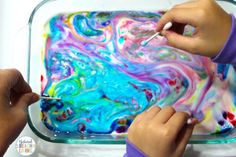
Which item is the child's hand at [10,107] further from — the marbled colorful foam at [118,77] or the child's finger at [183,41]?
the child's finger at [183,41]

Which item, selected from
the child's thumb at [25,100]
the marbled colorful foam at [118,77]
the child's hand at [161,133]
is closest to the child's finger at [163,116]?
the child's hand at [161,133]

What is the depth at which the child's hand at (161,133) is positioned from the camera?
72 centimetres

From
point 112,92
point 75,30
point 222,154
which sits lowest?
point 222,154

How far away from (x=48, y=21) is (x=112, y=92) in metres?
0.23

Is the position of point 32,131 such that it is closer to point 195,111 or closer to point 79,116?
point 79,116

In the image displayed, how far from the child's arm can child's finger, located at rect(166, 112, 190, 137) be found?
13cm

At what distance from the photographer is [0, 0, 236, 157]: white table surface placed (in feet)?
2.78

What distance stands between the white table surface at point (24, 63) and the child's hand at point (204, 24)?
0.23 m

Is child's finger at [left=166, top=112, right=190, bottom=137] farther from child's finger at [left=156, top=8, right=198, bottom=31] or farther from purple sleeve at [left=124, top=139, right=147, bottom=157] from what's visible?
child's finger at [left=156, top=8, right=198, bottom=31]

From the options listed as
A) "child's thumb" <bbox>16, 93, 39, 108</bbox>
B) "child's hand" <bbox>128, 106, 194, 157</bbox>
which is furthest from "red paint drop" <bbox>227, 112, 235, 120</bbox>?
"child's thumb" <bbox>16, 93, 39, 108</bbox>

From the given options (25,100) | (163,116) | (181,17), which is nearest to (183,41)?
(181,17)

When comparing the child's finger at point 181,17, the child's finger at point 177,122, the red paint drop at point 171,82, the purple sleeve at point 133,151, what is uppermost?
the child's finger at point 181,17

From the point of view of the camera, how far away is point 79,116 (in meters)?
0.87

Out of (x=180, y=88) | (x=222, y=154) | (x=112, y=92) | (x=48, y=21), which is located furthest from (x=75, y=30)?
(x=222, y=154)
